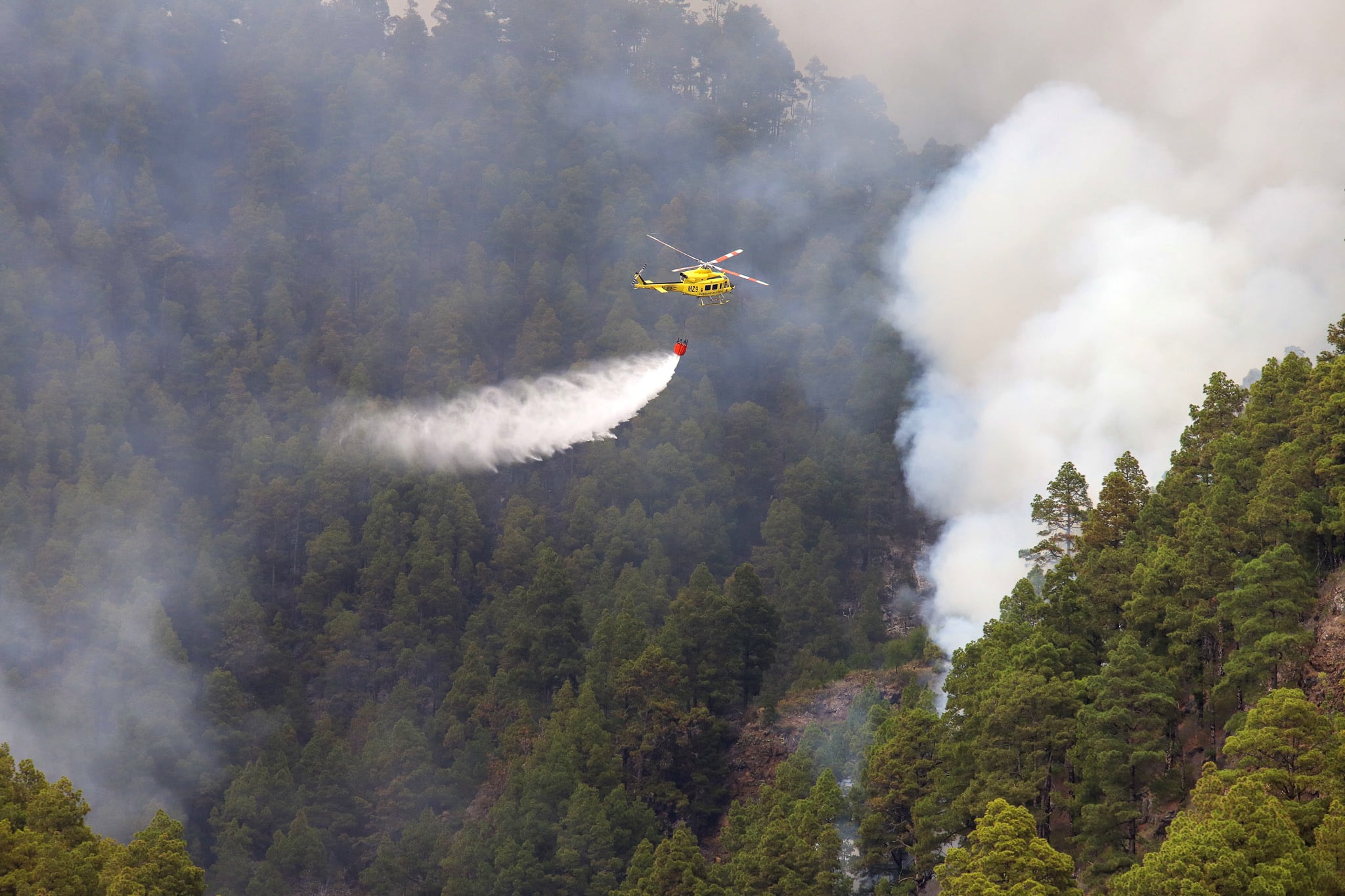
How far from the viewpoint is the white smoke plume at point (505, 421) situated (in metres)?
129

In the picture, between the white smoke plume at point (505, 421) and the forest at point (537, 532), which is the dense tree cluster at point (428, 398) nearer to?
the forest at point (537, 532)

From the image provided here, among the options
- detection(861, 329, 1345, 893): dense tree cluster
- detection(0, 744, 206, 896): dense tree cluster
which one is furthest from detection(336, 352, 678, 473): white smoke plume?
detection(0, 744, 206, 896): dense tree cluster

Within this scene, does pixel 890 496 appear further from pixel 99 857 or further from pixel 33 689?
pixel 99 857

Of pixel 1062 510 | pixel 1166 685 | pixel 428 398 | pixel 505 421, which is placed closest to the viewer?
pixel 1166 685

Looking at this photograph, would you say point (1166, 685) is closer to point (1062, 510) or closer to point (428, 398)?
point (1062, 510)

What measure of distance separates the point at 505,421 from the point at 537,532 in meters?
9.40

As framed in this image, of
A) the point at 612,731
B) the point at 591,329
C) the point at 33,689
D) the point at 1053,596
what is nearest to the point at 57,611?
the point at 33,689

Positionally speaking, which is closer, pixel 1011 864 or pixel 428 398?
pixel 1011 864

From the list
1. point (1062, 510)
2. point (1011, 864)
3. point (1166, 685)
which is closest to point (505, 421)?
point (1062, 510)

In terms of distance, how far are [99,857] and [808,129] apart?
13011cm

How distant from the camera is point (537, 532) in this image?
129 metres

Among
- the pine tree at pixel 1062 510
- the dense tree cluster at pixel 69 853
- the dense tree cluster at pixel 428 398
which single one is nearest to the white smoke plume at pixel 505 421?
the dense tree cluster at pixel 428 398

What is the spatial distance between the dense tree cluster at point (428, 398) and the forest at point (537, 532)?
36 centimetres

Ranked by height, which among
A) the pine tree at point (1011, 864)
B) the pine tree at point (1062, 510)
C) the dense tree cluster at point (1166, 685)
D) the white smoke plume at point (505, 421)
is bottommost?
the pine tree at point (1011, 864)
